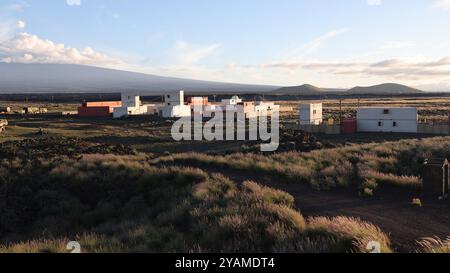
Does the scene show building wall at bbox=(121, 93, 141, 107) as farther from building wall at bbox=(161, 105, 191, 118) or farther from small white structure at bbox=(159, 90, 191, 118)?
building wall at bbox=(161, 105, 191, 118)

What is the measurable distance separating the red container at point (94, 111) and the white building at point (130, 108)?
3.48 meters

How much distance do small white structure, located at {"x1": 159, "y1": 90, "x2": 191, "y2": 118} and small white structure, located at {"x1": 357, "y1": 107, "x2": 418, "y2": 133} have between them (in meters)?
35.1

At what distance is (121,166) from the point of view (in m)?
20.8

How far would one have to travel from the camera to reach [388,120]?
182 feet

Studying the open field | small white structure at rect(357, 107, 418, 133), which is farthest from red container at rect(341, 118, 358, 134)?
the open field

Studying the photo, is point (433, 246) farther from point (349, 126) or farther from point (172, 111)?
point (172, 111)

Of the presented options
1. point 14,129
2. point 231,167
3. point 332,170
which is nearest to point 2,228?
point 231,167

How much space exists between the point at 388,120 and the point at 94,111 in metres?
56.4

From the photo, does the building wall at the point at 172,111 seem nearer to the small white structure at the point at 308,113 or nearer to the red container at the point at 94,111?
the red container at the point at 94,111

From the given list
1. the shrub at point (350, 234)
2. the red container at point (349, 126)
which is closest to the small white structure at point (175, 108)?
the red container at point (349, 126)

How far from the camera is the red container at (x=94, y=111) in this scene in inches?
3310

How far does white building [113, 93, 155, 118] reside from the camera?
7988 centimetres

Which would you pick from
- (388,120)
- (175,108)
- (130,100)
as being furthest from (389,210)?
(130,100)
